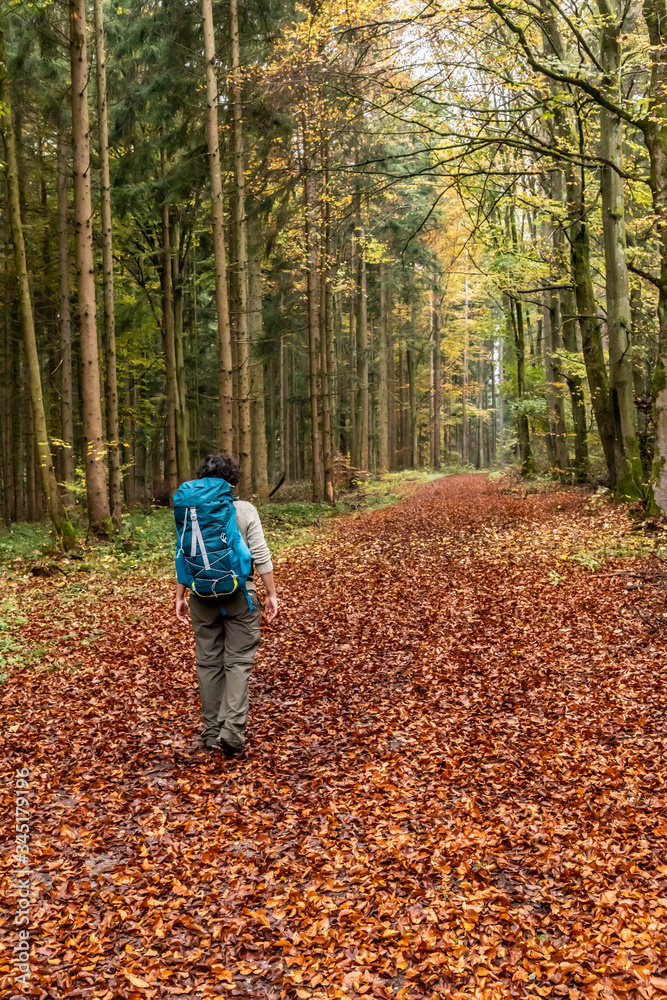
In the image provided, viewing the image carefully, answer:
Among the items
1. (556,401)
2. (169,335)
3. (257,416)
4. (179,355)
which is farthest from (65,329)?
(556,401)

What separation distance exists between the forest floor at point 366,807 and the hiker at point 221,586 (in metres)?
0.43

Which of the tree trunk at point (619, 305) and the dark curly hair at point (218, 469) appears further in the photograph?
the tree trunk at point (619, 305)

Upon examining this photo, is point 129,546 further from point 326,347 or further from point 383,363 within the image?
point 383,363

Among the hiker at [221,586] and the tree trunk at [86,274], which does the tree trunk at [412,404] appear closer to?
the tree trunk at [86,274]

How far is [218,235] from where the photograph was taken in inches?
517

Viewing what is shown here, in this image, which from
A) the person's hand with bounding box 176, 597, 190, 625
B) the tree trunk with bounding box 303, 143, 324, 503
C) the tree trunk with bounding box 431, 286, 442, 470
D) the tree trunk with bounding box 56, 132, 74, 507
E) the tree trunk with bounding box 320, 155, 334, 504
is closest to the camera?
the person's hand with bounding box 176, 597, 190, 625

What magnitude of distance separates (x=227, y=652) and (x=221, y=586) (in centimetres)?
57

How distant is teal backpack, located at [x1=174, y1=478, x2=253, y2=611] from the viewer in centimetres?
471

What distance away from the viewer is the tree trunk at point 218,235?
12.7 m

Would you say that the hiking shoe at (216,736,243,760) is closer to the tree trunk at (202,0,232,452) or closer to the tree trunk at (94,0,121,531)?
the tree trunk at (202,0,232,452)

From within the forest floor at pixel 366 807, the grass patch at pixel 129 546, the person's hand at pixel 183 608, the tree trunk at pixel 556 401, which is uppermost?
the tree trunk at pixel 556 401

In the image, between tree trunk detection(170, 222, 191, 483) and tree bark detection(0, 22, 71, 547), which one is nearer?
tree bark detection(0, 22, 71, 547)

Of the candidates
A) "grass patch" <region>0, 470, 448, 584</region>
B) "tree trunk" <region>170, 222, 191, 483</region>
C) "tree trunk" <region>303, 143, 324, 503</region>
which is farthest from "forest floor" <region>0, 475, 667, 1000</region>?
"tree trunk" <region>170, 222, 191, 483</region>

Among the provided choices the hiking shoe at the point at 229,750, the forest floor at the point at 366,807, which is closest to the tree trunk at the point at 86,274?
the forest floor at the point at 366,807
